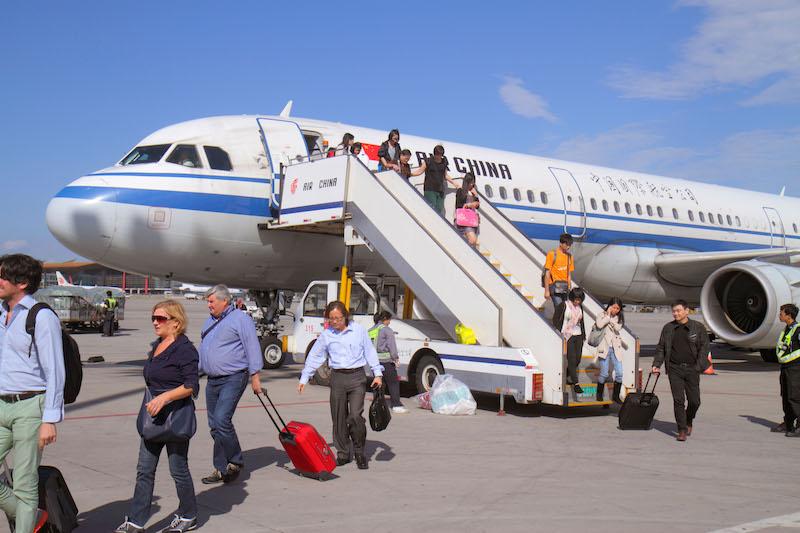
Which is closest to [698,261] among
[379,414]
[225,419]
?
[379,414]

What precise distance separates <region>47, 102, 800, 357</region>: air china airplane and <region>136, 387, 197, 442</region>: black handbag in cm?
799

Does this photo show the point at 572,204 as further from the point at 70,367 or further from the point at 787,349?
the point at 70,367

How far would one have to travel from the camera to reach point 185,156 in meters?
13.3

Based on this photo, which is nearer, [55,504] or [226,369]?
[55,504]

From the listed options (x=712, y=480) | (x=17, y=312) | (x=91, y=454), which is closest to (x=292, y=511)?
(x=17, y=312)

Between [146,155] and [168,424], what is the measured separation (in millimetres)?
9377

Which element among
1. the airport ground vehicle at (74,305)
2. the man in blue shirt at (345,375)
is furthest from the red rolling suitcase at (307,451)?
the airport ground vehicle at (74,305)

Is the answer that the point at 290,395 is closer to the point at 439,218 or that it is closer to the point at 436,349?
the point at 436,349

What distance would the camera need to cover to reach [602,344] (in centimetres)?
1083

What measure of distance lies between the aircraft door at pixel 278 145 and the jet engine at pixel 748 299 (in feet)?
28.5

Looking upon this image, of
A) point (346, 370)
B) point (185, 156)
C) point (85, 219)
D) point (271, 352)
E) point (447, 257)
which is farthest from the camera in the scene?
point (271, 352)

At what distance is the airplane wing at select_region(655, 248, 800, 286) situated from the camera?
692 inches

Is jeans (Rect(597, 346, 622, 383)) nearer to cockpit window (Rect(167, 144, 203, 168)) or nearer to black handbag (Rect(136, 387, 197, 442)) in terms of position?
black handbag (Rect(136, 387, 197, 442))

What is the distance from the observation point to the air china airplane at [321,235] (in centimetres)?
1258
